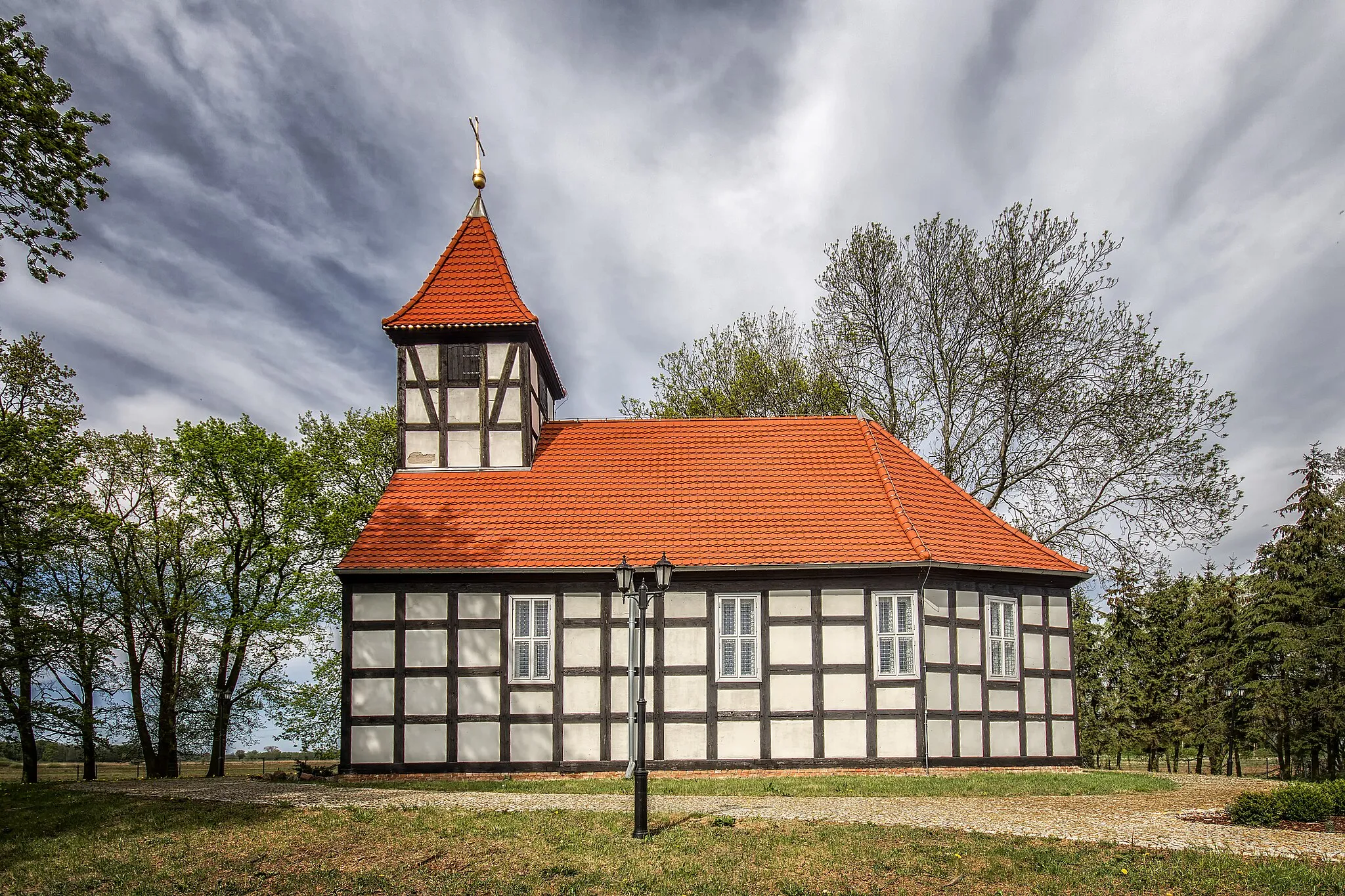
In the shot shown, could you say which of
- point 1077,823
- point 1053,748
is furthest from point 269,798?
point 1053,748

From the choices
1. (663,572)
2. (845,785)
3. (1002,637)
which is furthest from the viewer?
(1002,637)

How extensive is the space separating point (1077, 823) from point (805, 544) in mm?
6992

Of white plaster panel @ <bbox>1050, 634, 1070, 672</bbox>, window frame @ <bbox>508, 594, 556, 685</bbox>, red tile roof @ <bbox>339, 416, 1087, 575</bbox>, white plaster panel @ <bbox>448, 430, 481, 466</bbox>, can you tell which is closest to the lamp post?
red tile roof @ <bbox>339, 416, 1087, 575</bbox>

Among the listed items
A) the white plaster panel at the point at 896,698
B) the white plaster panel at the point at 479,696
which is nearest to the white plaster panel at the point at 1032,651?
the white plaster panel at the point at 896,698

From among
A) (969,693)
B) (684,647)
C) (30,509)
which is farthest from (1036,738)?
(30,509)

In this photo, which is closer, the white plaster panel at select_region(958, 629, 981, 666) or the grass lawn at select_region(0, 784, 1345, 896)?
the grass lawn at select_region(0, 784, 1345, 896)

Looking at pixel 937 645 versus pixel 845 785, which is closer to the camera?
pixel 845 785

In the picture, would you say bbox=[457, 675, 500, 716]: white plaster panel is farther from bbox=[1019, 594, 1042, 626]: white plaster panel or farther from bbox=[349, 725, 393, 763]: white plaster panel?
bbox=[1019, 594, 1042, 626]: white plaster panel

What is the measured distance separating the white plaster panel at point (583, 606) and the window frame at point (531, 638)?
27cm

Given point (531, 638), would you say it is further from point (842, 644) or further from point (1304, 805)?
point (1304, 805)

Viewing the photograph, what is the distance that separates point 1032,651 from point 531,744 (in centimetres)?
967

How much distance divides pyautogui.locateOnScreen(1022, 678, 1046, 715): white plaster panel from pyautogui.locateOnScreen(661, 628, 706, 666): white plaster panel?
20.5ft

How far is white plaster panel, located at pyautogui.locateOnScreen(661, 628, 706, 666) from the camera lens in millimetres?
16156

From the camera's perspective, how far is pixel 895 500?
17.6 meters
